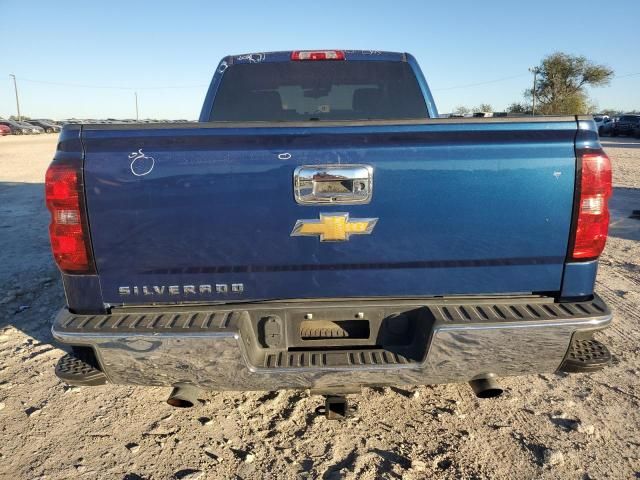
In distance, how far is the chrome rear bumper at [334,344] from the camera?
2.13 metres

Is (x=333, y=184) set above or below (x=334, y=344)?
above

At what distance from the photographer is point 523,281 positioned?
227 centimetres

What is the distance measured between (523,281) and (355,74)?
242 centimetres

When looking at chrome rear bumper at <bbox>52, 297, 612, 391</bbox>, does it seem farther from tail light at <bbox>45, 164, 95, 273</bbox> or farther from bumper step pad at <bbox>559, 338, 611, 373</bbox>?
tail light at <bbox>45, 164, 95, 273</bbox>

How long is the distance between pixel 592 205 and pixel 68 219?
244cm

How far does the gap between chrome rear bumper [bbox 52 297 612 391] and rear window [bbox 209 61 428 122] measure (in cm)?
210

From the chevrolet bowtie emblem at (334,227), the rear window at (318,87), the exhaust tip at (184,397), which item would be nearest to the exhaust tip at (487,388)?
the chevrolet bowtie emblem at (334,227)

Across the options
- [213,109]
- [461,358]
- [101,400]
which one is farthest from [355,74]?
[101,400]

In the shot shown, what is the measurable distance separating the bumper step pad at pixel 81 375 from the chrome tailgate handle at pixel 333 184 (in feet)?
4.36

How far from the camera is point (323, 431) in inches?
106

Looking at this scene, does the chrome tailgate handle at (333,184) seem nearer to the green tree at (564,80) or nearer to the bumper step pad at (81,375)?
the bumper step pad at (81,375)

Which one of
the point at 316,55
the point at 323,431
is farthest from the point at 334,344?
the point at 316,55

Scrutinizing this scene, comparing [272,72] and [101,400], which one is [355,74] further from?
[101,400]

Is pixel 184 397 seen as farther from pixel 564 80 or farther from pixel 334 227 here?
pixel 564 80
